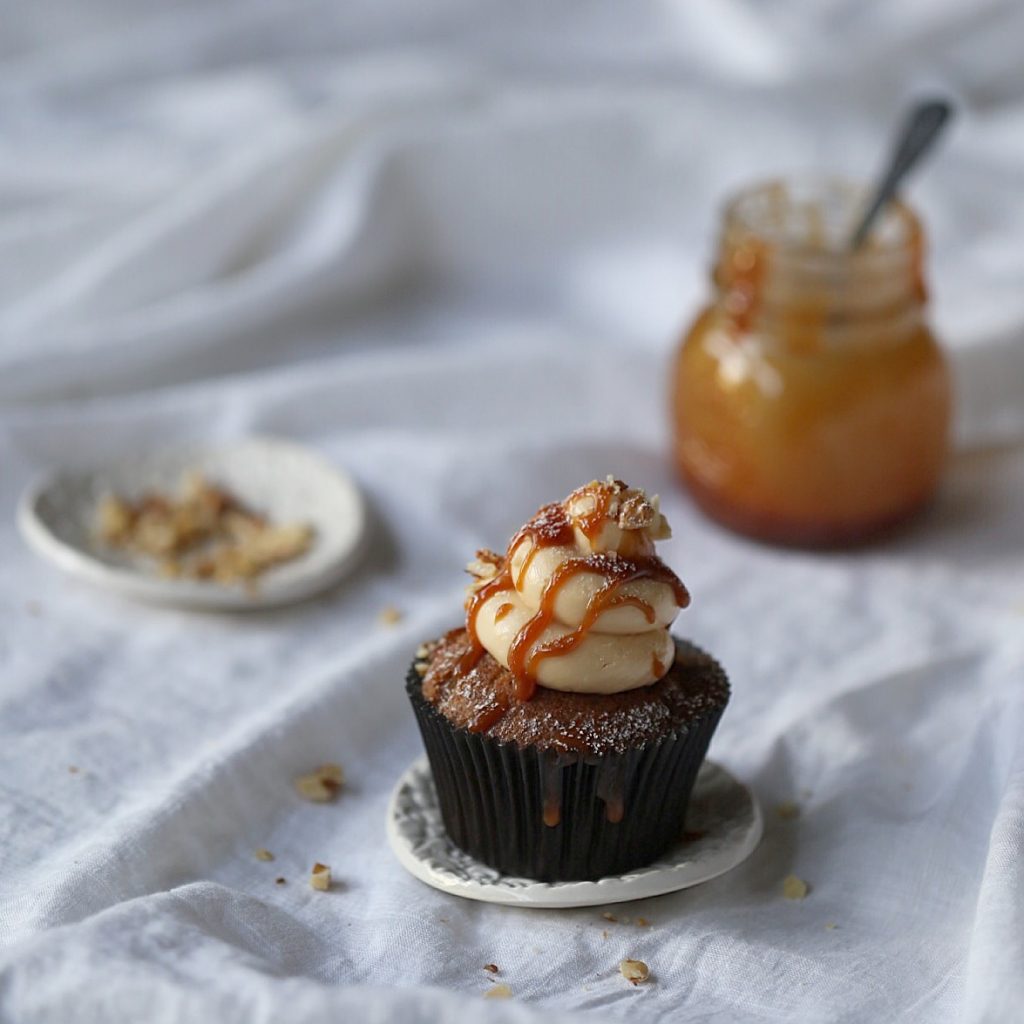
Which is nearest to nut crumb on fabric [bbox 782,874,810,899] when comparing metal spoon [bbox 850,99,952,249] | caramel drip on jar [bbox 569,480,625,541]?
caramel drip on jar [bbox 569,480,625,541]

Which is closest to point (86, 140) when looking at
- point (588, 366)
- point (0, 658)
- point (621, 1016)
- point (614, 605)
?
point (588, 366)

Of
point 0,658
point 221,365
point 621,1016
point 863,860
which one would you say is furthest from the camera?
point 221,365

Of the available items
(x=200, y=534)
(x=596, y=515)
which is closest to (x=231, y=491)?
(x=200, y=534)

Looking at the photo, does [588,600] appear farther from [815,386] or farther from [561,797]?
[815,386]

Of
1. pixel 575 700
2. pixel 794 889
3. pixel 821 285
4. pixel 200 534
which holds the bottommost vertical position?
pixel 200 534

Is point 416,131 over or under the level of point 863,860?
over

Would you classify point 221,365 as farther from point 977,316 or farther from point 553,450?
point 977,316
